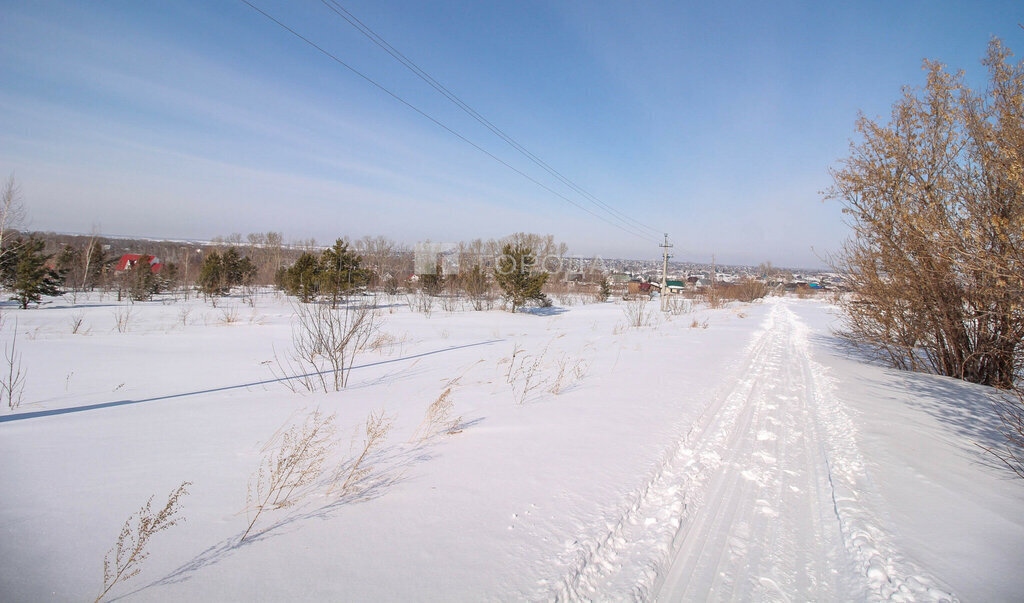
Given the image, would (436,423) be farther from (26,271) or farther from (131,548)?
(26,271)

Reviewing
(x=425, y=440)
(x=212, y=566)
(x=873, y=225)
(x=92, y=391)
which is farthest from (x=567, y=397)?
(x=873, y=225)

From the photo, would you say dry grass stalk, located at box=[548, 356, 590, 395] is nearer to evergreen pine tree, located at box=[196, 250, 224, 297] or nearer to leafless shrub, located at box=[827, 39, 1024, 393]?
leafless shrub, located at box=[827, 39, 1024, 393]

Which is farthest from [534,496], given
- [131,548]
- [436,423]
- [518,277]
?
[518,277]

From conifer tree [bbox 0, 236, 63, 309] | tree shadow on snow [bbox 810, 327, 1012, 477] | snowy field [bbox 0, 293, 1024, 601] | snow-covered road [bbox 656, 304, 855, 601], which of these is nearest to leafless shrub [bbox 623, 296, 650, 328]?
tree shadow on snow [bbox 810, 327, 1012, 477]

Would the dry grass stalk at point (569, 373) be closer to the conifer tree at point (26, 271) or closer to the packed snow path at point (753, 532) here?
the packed snow path at point (753, 532)

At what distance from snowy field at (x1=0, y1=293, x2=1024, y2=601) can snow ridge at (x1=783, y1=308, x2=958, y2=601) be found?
0.6 inches

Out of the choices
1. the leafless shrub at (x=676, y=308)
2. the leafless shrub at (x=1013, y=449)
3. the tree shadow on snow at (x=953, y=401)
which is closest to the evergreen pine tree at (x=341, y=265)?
the leafless shrub at (x=676, y=308)

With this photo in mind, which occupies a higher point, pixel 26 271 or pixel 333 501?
pixel 26 271

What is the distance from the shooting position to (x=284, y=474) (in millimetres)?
Result: 2945

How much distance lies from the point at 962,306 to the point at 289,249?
7608 centimetres

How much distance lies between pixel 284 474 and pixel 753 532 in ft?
11.0

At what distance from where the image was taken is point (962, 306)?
7.01 meters

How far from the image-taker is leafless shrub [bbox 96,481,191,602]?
1.74m

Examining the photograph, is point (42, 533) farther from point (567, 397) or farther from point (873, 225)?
point (873, 225)
